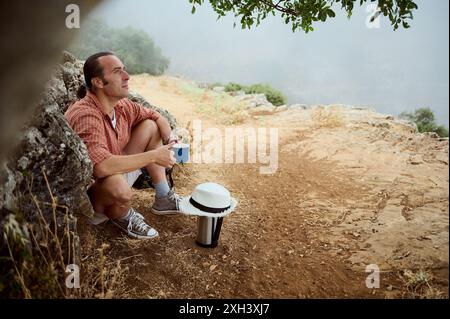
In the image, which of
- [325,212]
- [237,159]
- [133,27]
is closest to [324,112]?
[237,159]

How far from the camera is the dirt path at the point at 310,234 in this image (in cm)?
256

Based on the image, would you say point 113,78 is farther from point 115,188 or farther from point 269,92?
point 269,92

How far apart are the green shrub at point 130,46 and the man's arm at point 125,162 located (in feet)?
45.6

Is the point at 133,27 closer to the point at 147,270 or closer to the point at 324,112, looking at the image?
the point at 324,112

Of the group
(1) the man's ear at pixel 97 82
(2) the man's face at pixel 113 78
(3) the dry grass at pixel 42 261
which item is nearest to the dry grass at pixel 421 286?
(3) the dry grass at pixel 42 261

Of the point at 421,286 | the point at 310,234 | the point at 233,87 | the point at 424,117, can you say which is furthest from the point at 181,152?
the point at 424,117

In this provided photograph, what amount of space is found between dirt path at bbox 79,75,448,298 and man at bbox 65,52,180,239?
0.18 meters

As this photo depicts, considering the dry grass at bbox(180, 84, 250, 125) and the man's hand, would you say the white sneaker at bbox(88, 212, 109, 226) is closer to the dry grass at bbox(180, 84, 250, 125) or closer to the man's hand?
the man's hand

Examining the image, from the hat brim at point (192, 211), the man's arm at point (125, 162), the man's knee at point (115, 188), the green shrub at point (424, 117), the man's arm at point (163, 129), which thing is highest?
the man's arm at point (163, 129)

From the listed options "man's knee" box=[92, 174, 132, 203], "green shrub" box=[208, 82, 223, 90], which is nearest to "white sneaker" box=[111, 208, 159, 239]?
"man's knee" box=[92, 174, 132, 203]

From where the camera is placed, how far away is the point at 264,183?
4.70 metres

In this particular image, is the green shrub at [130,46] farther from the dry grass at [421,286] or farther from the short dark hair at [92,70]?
the dry grass at [421,286]
